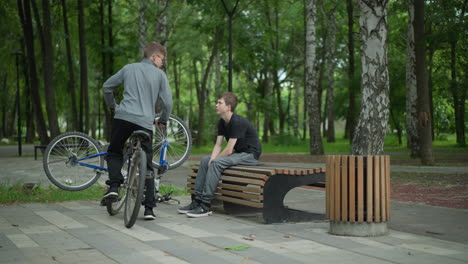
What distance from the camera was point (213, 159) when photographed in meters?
7.38

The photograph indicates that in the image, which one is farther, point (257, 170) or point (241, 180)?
point (241, 180)

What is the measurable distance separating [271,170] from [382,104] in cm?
→ 547

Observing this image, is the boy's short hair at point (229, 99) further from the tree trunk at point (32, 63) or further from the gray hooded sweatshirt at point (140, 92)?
the tree trunk at point (32, 63)

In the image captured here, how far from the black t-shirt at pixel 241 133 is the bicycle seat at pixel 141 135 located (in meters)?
1.18

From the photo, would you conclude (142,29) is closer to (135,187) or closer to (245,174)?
(245,174)

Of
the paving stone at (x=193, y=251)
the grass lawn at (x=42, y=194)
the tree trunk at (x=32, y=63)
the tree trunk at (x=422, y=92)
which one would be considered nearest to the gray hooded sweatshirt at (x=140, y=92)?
the paving stone at (x=193, y=251)

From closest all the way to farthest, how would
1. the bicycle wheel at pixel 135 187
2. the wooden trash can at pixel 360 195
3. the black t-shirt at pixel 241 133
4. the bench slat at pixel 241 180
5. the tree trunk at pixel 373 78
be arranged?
the wooden trash can at pixel 360 195
the bicycle wheel at pixel 135 187
the bench slat at pixel 241 180
the black t-shirt at pixel 241 133
the tree trunk at pixel 373 78

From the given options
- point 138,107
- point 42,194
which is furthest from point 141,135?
point 42,194

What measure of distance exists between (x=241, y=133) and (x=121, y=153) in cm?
144

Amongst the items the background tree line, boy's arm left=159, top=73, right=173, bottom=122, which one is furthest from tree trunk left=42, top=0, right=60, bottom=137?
boy's arm left=159, top=73, right=173, bottom=122

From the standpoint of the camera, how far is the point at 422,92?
1650 centimetres

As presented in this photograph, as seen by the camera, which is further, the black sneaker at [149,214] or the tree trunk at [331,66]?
the tree trunk at [331,66]

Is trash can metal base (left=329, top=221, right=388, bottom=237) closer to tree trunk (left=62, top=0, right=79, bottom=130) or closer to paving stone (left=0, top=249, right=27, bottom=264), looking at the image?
paving stone (left=0, top=249, right=27, bottom=264)

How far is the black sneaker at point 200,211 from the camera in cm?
712
